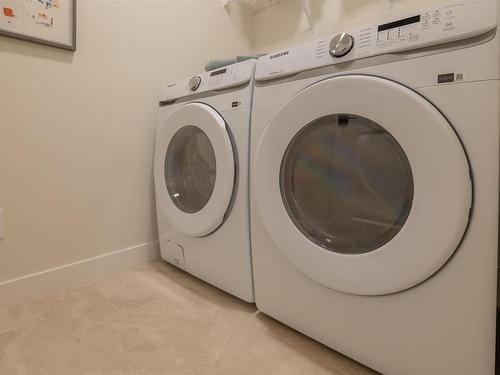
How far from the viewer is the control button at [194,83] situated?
3.54ft

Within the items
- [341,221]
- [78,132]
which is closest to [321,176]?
[341,221]

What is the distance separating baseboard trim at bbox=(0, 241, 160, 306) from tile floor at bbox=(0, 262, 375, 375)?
0.14ft

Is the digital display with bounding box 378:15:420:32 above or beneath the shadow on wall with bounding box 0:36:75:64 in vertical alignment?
beneath

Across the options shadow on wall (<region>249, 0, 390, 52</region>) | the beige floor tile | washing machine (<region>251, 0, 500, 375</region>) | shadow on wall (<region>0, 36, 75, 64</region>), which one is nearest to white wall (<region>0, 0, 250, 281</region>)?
shadow on wall (<region>0, 36, 75, 64</region>)

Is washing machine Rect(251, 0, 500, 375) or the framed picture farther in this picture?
the framed picture

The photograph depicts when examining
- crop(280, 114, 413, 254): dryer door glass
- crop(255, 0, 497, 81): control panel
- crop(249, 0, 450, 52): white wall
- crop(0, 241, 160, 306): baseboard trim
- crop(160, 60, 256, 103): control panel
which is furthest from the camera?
crop(249, 0, 450, 52): white wall

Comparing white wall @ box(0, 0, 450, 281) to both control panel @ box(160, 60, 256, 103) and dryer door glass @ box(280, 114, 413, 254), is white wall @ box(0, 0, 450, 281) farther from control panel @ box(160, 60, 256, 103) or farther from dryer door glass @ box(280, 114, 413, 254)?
dryer door glass @ box(280, 114, 413, 254)

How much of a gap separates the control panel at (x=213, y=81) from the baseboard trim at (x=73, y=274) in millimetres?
682

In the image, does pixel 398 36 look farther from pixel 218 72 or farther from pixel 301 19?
pixel 301 19

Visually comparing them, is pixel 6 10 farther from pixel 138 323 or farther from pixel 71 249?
pixel 138 323

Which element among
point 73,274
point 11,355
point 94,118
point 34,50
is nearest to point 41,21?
point 34,50

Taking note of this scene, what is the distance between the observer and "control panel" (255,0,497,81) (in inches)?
20.2

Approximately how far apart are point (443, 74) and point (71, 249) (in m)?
1.29

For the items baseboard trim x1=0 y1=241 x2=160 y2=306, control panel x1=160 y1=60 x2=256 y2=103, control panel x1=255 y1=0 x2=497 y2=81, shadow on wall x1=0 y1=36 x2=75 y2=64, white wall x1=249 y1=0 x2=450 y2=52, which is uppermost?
white wall x1=249 y1=0 x2=450 y2=52
